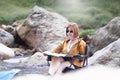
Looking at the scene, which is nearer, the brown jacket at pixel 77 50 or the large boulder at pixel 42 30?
the brown jacket at pixel 77 50

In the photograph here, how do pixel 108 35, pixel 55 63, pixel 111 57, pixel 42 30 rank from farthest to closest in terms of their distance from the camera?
1. pixel 42 30
2. pixel 108 35
3. pixel 111 57
4. pixel 55 63

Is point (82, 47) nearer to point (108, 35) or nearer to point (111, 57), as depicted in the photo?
point (111, 57)

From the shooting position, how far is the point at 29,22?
16.9m

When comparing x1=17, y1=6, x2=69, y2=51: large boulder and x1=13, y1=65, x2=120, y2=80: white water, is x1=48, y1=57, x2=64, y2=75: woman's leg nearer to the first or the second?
x1=13, y1=65, x2=120, y2=80: white water

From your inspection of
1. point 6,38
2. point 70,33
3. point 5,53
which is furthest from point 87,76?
point 6,38

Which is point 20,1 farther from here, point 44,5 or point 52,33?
point 52,33

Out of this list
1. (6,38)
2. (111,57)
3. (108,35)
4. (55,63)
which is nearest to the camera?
(55,63)

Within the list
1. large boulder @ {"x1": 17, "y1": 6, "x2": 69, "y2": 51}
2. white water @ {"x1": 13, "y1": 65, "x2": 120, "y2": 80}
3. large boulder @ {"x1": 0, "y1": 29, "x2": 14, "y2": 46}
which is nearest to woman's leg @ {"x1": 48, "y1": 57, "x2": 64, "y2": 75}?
white water @ {"x1": 13, "y1": 65, "x2": 120, "y2": 80}

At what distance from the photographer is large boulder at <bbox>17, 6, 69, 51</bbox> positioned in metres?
16.1

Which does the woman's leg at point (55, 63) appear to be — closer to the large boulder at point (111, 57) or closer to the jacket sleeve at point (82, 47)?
the jacket sleeve at point (82, 47)

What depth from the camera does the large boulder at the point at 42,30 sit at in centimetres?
1607

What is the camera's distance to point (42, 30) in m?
16.5

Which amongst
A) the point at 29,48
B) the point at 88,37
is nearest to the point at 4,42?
the point at 29,48

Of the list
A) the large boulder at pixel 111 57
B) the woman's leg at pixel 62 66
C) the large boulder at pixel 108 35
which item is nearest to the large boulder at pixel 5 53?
the large boulder at pixel 108 35
